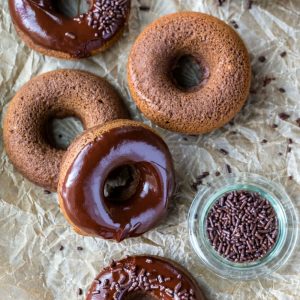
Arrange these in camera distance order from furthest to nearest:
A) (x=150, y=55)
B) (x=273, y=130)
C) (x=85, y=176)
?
(x=273, y=130), (x=150, y=55), (x=85, y=176)

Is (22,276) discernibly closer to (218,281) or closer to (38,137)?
(38,137)

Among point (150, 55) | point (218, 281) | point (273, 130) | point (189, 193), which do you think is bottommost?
point (218, 281)

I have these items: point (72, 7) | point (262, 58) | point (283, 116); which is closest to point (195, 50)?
point (262, 58)

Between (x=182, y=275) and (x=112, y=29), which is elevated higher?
(x=112, y=29)

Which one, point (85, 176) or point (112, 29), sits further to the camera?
point (112, 29)

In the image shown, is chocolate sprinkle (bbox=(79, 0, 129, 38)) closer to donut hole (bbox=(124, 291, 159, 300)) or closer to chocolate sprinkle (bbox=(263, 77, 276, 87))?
chocolate sprinkle (bbox=(263, 77, 276, 87))

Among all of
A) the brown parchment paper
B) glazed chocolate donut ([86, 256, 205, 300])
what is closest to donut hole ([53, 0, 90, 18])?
the brown parchment paper

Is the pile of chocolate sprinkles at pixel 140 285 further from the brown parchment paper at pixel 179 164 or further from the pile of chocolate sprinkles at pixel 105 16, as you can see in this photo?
the pile of chocolate sprinkles at pixel 105 16

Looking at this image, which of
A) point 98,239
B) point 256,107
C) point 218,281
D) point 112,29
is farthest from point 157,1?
point 218,281
